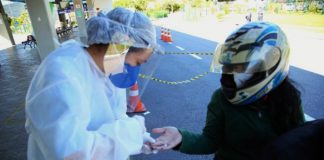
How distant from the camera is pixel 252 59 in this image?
118 centimetres

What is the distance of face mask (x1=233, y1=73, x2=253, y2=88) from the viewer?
1213 mm

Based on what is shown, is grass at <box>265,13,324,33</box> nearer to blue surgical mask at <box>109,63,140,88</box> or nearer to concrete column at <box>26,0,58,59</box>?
concrete column at <box>26,0,58,59</box>

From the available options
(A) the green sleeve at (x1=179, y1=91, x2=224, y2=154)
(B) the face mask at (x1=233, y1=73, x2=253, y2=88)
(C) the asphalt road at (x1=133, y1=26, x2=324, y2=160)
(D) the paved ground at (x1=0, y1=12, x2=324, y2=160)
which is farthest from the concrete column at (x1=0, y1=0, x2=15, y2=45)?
(B) the face mask at (x1=233, y1=73, x2=253, y2=88)

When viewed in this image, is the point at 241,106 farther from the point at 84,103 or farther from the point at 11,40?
the point at 11,40

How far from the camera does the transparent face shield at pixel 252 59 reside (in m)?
1.18

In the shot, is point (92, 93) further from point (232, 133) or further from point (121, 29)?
point (232, 133)

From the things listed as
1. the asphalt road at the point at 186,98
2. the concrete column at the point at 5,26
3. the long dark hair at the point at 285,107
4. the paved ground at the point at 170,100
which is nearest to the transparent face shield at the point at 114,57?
the paved ground at the point at 170,100

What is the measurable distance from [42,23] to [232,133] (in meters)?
8.50

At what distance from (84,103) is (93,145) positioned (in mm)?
199

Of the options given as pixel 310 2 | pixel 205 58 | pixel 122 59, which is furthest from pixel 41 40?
pixel 310 2

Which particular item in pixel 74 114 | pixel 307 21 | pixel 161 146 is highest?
pixel 74 114

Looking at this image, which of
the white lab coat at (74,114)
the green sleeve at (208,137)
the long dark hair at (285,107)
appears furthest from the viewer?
the green sleeve at (208,137)

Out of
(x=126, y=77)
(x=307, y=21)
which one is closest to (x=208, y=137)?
(x=126, y=77)

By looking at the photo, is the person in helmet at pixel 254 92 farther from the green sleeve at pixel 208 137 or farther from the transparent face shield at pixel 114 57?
the transparent face shield at pixel 114 57
